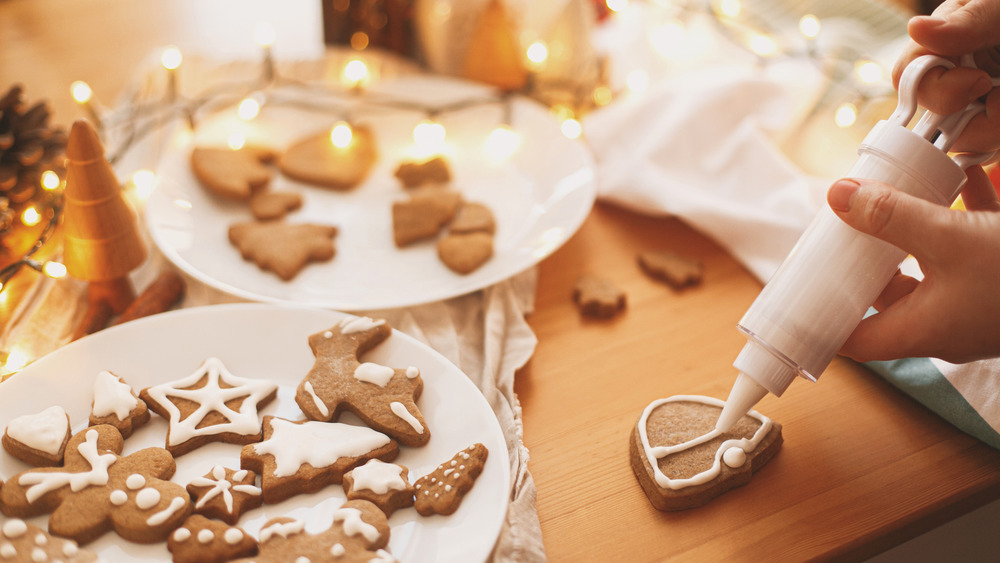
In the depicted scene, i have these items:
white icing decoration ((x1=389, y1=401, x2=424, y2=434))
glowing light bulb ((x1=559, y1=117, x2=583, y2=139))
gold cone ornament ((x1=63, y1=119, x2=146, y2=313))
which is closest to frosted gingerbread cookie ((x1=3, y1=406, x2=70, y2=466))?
gold cone ornament ((x1=63, y1=119, x2=146, y2=313))

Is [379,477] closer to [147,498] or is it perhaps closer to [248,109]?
[147,498]

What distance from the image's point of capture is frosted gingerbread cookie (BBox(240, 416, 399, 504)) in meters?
0.67

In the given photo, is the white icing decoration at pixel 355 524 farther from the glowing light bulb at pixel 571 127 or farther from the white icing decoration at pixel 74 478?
the glowing light bulb at pixel 571 127

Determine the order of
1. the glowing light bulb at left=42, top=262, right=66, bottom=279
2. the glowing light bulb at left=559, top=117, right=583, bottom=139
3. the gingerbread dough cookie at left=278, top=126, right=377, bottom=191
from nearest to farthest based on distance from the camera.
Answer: the glowing light bulb at left=42, top=262, right=66, bottom=279 → the gingerbread dough cookie at left=278, top=126, right=377, bottom=191 → the glowing light bulb at left=559, top=117, right=583, bottom=139

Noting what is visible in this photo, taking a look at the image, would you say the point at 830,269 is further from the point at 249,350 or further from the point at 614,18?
the point at 614,18

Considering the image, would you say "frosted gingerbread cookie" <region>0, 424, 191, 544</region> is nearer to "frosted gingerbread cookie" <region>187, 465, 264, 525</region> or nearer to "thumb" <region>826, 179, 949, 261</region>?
"frosted gingerbread cookie" <region>187, 465, 264, 525</region>

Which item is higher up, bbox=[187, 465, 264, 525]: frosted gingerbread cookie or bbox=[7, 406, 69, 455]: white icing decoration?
bbox=[7, 406, 69, 455]: white icing decoration

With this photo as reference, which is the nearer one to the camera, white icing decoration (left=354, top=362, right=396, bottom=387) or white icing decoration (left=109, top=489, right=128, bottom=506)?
white icing decoration (left=109, top=489, right=128, bottom=506)

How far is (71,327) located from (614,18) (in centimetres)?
116

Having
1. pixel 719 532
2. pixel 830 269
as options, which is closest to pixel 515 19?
pixel 830 269

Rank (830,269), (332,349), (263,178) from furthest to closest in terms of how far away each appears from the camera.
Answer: (263,178) < (332,349) < (830,269)

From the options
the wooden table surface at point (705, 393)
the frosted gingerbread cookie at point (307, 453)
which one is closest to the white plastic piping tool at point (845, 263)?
the wooden table surface at point (705, 393)

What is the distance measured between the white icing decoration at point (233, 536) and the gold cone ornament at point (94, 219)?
1.26 feet

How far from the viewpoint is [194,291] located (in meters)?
0.95
